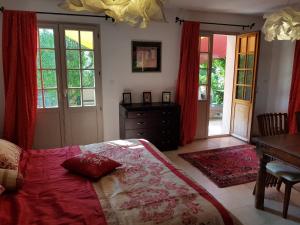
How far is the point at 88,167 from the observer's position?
6.23 feet

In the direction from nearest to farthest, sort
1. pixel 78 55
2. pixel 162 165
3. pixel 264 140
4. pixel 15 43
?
pixel 162 165, pixel 264 140, pixel 15 43, pixel 78 55

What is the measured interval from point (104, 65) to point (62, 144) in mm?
1534

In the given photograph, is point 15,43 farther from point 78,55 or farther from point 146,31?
point 146,31

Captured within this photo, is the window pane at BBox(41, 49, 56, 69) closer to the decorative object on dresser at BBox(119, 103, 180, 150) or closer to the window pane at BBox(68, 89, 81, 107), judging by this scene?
the window pane at BBox(68, 89, 81, 107)

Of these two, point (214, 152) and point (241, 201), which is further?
point (214, 152)

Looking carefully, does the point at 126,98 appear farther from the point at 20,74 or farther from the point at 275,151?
the point at 275,151

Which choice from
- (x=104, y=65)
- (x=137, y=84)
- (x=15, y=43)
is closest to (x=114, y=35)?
(x=104, y=65)

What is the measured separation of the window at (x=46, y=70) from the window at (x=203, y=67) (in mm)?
2705

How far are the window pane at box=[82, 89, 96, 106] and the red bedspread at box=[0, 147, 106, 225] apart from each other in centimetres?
210

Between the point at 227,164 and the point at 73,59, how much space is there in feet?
9.79

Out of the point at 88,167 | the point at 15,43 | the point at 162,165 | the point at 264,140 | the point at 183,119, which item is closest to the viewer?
the point at 88,167

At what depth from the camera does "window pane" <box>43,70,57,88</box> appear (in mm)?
3836

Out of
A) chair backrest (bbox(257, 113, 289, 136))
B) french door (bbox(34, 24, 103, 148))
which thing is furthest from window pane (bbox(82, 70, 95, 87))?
chair backrest (bbox(257, 113, 289, 136))

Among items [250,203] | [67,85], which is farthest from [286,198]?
[67,85]
